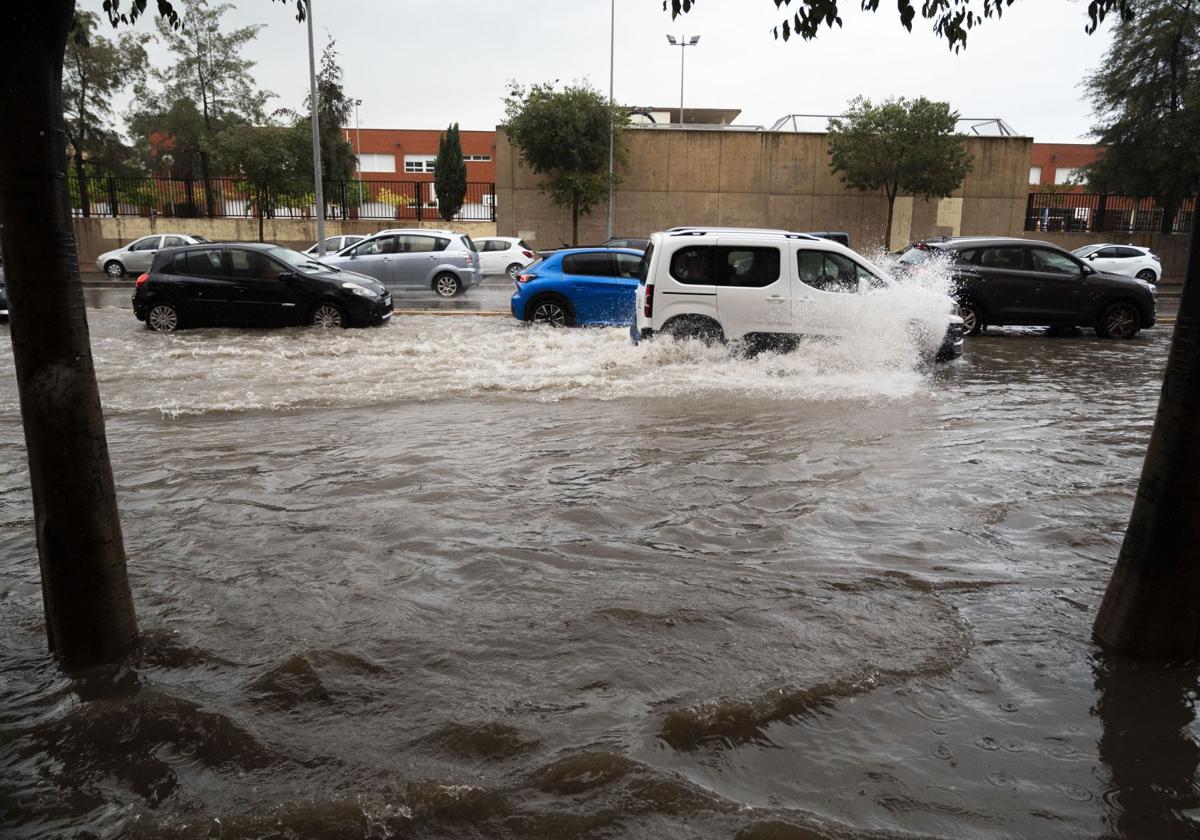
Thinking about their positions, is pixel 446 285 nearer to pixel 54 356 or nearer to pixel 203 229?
pixel 54 356

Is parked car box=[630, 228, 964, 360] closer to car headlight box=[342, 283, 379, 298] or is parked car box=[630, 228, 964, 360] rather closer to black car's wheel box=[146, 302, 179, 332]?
car headlight box=[342, 283, 379, 298]

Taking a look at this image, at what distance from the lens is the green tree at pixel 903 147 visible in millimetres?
32750

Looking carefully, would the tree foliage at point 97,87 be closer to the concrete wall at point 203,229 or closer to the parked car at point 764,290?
the concrete wall at point 203,229

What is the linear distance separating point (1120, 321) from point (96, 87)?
42.4m

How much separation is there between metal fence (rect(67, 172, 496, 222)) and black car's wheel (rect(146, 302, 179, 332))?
21.5 m

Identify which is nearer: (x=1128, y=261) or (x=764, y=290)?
(x=764, y=290)

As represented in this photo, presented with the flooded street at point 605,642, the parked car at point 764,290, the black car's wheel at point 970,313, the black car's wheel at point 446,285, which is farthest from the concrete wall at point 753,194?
the flooded street at point 605,642

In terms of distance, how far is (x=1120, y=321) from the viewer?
1508cm

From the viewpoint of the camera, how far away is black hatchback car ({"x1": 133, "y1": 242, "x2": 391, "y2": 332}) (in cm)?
1504

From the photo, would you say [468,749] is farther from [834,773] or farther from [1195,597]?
[1195,597]

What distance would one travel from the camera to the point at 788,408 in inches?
360

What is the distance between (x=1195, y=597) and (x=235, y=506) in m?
5.53

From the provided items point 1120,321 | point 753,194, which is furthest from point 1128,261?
point 1120,321

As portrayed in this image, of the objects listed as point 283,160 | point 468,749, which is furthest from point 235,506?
point 283,160
